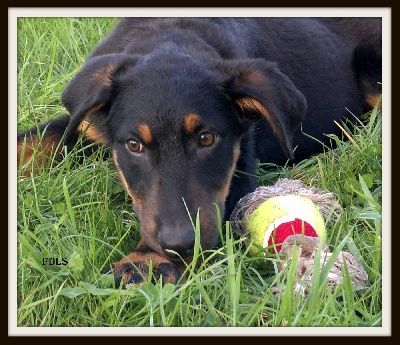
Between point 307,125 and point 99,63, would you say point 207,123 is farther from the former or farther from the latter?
point 307,125

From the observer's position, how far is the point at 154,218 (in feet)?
10.3

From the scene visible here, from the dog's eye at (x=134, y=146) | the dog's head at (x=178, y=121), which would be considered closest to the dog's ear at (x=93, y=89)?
the dog's head at (x=178, y=121)

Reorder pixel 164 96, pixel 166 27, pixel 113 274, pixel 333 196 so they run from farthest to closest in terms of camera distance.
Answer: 1. pixel 166 27
2. pixel 333 196
3. pixel 164 96
4. pixel 113 274

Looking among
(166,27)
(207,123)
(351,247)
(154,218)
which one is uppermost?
(166,27)

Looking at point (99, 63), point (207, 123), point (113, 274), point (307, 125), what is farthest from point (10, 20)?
point (307, 125)

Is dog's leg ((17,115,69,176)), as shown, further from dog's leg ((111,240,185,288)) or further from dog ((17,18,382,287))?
dog's leg ((111,240,185,288))

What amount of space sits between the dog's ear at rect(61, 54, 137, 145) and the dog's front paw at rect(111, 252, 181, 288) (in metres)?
0.74

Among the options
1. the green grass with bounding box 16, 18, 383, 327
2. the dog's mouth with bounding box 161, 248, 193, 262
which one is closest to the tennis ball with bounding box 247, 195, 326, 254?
the green grass with bounding box 16, 18, 383, 327

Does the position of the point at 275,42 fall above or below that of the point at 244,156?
above

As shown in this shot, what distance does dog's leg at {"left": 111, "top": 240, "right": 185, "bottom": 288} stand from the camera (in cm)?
309

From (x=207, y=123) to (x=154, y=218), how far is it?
0.53 metres

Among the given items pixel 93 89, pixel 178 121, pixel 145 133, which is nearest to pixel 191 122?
pixel 178 121
